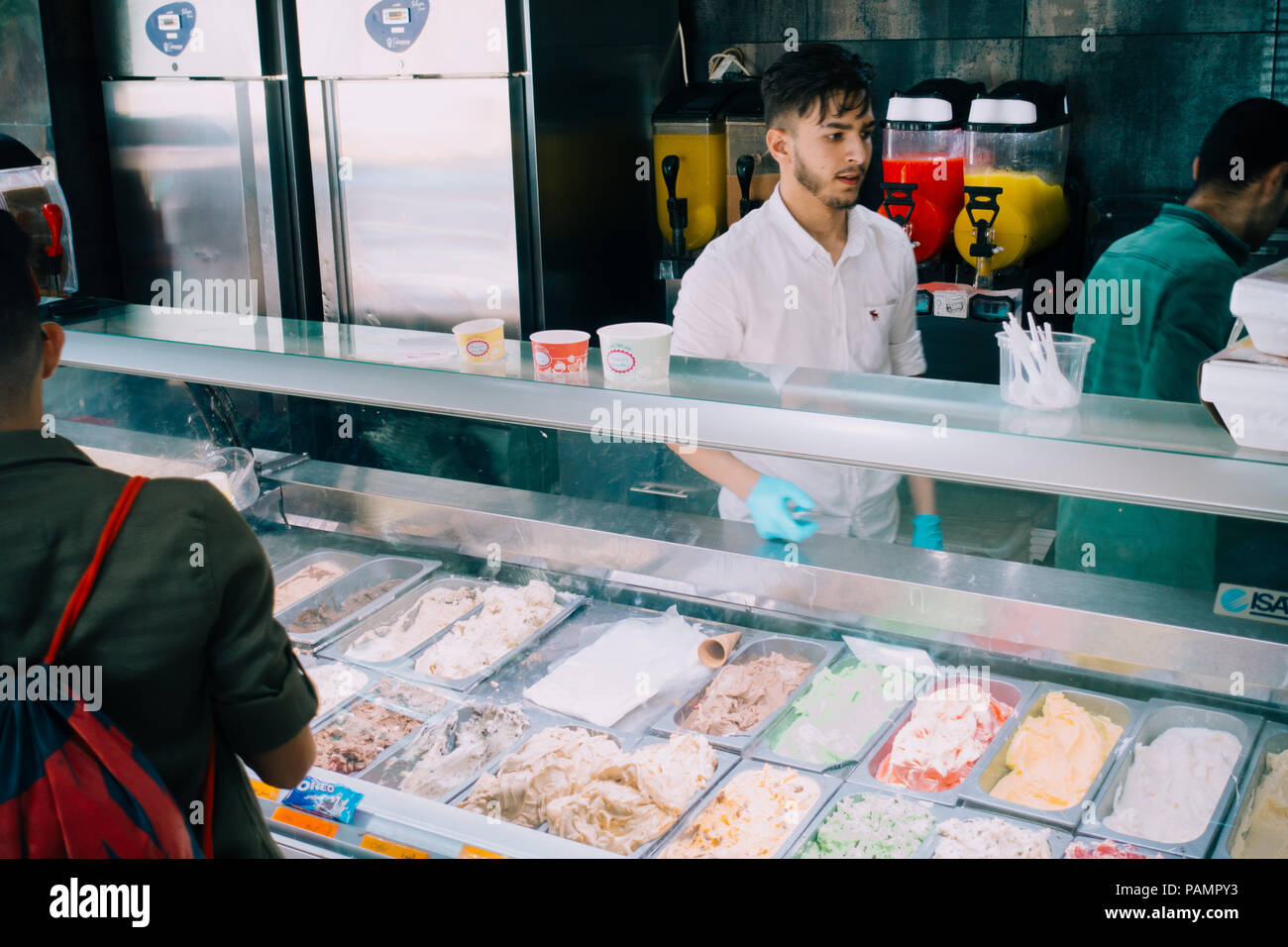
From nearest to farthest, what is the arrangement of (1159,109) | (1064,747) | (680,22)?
(1064,747)
(1159,109)
(680,22)

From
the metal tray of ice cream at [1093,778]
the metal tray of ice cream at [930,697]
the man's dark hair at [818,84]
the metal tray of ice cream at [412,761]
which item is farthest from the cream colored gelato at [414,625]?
the man's dark hair at [818,84]

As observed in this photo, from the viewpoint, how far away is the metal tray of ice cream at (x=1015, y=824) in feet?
5.82

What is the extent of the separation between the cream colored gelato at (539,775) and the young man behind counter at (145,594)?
0.56 m

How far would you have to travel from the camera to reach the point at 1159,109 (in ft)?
13.3

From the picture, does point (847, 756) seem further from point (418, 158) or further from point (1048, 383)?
point (418, 158)

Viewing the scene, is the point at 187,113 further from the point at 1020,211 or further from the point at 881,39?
the point at 1020,211

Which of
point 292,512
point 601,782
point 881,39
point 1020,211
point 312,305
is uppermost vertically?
point 881,39

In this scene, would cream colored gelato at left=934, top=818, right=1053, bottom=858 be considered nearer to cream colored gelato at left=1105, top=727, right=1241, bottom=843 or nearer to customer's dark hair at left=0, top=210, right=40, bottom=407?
cream colored gelato at left=1105, top=727, right=1241, bottom=843

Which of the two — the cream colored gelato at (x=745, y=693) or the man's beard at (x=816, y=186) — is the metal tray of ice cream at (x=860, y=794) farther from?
the man's beard at (x=816, y=186)

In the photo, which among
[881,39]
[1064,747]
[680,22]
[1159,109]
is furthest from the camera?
[680,22]

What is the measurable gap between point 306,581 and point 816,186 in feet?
5.30

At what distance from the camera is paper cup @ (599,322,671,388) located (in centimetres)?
208
